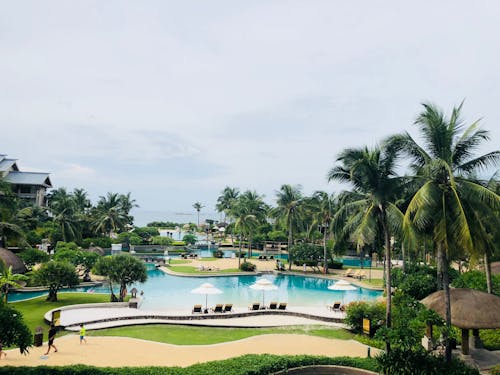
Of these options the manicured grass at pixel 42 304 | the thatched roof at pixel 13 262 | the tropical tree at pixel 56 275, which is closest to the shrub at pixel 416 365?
the manicured grass at pixel 42 304

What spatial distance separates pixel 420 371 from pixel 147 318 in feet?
48.7

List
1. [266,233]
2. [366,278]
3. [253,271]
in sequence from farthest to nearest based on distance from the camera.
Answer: [266,233] → [253,271] → [366,278]

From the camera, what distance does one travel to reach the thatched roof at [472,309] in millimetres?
13430

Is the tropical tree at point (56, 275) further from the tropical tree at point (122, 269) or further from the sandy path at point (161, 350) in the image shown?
the sandy path at point (161, 350)

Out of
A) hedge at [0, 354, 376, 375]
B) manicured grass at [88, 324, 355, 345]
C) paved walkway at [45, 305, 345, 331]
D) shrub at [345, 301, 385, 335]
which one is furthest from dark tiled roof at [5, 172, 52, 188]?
shrub at [345, 301, 385, 335]

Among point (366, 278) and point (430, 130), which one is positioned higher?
point (430, 130)

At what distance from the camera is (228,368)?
11.7 meters

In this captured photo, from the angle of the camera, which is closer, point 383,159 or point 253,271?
point 383,159

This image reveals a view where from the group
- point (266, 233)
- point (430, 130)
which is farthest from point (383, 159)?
point (266, 233)

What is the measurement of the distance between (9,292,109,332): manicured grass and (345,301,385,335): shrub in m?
16.6

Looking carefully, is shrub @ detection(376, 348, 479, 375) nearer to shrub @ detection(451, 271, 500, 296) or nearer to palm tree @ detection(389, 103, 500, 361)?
palm tree @ detection(389, 103, 500, 361)

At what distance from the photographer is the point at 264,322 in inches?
846

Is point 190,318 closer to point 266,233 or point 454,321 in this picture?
point 454,321

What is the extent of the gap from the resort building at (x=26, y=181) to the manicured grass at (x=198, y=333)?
6191cm
